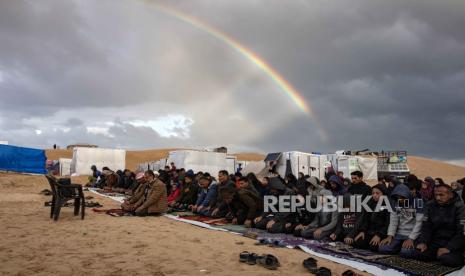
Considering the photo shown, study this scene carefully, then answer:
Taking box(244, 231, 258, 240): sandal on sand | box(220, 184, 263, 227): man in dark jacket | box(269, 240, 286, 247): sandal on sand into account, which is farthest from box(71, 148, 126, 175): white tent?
box(269, 240, 286, 247): sandal on sand

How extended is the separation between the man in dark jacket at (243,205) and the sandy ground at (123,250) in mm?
1136

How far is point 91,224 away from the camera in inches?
328

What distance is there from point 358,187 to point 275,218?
1841mm

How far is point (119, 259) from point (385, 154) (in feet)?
91.0

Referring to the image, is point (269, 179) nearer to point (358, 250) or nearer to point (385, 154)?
point (358, 250)

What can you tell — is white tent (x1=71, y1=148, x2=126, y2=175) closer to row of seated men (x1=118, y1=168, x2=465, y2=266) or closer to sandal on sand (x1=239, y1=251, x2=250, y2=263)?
row of seated men (x1=118, y1=168, x2=465, y2=266)

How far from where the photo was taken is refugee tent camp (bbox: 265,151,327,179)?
21.6m

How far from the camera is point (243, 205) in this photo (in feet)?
30.8

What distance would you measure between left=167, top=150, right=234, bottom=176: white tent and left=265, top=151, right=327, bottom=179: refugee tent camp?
12.3 feet

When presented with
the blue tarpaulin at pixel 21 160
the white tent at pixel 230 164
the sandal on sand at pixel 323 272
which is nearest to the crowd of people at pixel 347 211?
the sandal on sand at pixel 323 272

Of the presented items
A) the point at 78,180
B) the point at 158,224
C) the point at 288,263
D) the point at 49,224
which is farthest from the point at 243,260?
the point at 78,180

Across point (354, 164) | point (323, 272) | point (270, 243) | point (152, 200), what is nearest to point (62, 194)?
point (152, 200)

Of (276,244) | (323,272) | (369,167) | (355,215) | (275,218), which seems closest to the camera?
(323,272)

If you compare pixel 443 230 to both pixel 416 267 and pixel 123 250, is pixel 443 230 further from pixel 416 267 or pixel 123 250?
pixel 123 250
